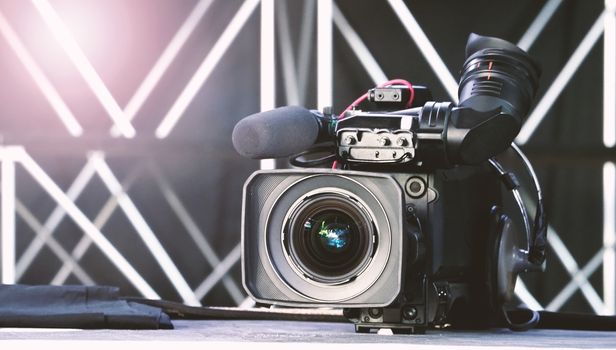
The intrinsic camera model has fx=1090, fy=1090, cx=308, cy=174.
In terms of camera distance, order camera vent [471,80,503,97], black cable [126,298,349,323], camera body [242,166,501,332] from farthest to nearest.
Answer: black cable [126,298,349,323] → camera vent [471,80,503,97] → camera body [242,166,501,332]

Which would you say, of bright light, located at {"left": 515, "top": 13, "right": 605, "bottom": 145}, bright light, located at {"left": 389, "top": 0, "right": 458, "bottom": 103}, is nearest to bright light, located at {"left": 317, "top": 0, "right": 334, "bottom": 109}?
bright light, located at {"left": 389, "top": 0, "right": 458, "bottom": 103}

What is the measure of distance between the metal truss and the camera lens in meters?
1.31

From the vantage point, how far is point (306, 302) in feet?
4.52

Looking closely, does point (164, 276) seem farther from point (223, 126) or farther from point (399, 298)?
point (399, 298)

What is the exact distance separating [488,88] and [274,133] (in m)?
0.30

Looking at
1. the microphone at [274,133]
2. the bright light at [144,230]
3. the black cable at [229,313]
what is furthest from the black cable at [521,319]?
the bright light at [144,230]

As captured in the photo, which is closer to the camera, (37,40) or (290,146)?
(290,146)

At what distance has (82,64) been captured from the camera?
2844 millimetres

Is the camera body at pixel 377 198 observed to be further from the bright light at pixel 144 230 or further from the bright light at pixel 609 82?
the bright light at pixel 144 230

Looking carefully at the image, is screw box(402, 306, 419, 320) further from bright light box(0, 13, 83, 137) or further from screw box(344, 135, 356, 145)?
bright light box(0, 13, 83, 137)

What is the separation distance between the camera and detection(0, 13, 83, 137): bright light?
284 centimetres

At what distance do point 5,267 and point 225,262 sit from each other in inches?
22.5

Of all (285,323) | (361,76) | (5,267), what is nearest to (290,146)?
(285,323)

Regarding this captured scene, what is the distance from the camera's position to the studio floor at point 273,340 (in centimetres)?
115
